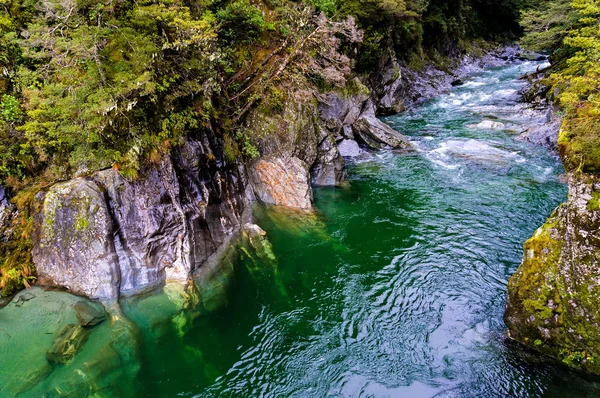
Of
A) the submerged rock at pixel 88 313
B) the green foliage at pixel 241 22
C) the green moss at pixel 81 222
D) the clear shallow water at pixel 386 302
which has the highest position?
the green foliage at pixel 241 22

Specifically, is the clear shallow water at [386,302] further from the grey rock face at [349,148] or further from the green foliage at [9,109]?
the green foliage at [9,109]

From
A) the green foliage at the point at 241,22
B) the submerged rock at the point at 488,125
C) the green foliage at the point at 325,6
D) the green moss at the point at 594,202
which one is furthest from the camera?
the submerged rock at the point at 488,125

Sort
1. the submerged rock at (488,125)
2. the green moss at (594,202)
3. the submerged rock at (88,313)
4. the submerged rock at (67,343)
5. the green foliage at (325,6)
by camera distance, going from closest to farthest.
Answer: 1. the green moss at (594,202)
2. the submerged rock at (67,343)
3. the submerged rock at (88,313)
4. the green foliage at (325,6)
5. the submerged rock at (488,125)

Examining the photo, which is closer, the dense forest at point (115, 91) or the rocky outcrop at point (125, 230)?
the dense forest at point (115, 91)

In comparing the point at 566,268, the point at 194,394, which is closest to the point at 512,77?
the point at 566,268

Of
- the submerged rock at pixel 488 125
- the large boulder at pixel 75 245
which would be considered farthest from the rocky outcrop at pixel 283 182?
the submerged rock at pixel 488 125
